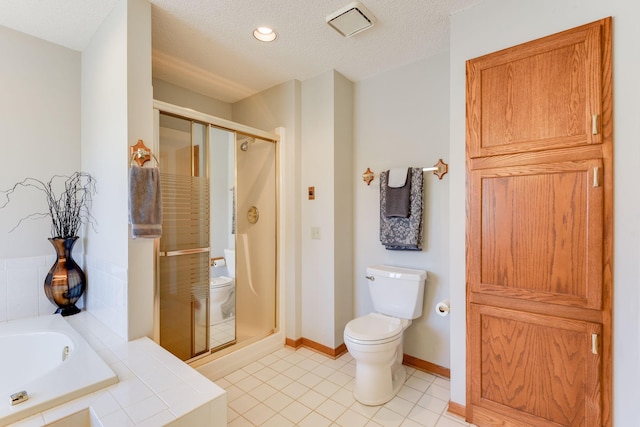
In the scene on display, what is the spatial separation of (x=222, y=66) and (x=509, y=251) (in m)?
2.45

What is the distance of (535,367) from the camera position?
1.51 m

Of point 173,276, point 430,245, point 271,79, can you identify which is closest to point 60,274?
point 173,276

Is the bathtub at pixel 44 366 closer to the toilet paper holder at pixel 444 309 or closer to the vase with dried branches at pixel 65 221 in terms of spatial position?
the vase with dried branches at pixel 65 221

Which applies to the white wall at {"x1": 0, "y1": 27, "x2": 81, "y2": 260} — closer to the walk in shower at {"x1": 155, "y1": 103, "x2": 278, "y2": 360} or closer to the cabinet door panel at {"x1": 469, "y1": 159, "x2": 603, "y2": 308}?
the walk in shower at {"x1": 155, "y1": 103, "x2": 278, "y2": 360}

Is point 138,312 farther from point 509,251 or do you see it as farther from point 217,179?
point 509,251

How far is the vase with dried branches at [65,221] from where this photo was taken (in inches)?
78.9

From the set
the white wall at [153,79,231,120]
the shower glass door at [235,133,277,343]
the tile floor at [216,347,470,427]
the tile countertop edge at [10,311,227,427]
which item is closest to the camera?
the tile countertop edge at [10,311,227,427]

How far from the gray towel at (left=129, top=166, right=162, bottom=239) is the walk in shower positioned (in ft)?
0.98

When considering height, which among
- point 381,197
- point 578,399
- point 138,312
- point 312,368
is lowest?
point 312,368

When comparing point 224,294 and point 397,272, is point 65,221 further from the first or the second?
point 397,272

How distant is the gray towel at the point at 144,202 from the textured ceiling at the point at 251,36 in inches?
38.9

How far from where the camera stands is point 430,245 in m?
2.30

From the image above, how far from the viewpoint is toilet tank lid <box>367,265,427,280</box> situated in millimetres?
2180

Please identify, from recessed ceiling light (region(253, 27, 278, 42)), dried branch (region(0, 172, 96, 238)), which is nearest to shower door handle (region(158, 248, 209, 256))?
dried branch (region(0, 172, 96, 238))
